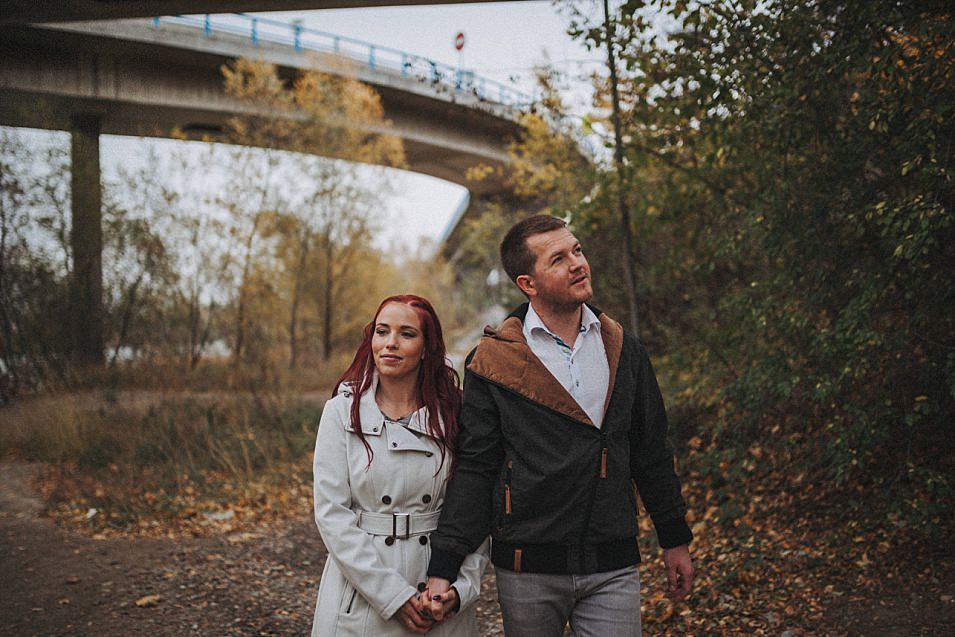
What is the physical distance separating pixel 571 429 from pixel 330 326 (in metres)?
22.0

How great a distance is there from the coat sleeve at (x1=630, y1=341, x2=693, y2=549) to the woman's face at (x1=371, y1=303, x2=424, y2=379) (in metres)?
0.76

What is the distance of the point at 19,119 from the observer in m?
14.5

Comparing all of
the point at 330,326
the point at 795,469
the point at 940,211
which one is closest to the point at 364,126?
the point at 330,326

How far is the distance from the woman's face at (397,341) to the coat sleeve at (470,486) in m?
0.21

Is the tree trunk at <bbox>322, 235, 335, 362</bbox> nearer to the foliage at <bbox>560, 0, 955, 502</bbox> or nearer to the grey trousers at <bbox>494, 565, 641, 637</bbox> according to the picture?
the foliage at <bbox>560, 0, 955, 502</bbox>

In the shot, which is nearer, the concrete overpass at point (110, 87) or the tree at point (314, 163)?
the concrete overpass at point (110, 87)

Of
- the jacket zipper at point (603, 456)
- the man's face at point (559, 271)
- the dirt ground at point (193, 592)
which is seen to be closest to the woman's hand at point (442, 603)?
the jacket zipper at point (603, 456)

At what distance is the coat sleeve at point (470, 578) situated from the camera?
97.8 inches

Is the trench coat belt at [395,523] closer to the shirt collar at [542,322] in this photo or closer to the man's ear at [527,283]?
the shirt collar at [542,322]

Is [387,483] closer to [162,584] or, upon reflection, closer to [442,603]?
[442,603]

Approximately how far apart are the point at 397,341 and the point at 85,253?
45.6ft

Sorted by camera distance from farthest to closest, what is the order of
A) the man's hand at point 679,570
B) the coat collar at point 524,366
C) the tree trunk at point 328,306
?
the tree trunk at point 328,306 < the man's hand at point 679,570 < the coat collar at point 524,366

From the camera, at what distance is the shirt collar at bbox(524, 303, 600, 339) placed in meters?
2.69

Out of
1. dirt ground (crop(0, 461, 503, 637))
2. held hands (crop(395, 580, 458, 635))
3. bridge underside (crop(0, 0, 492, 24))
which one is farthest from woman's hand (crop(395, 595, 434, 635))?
bridge underside (crop(0, 0, 492, 24))
